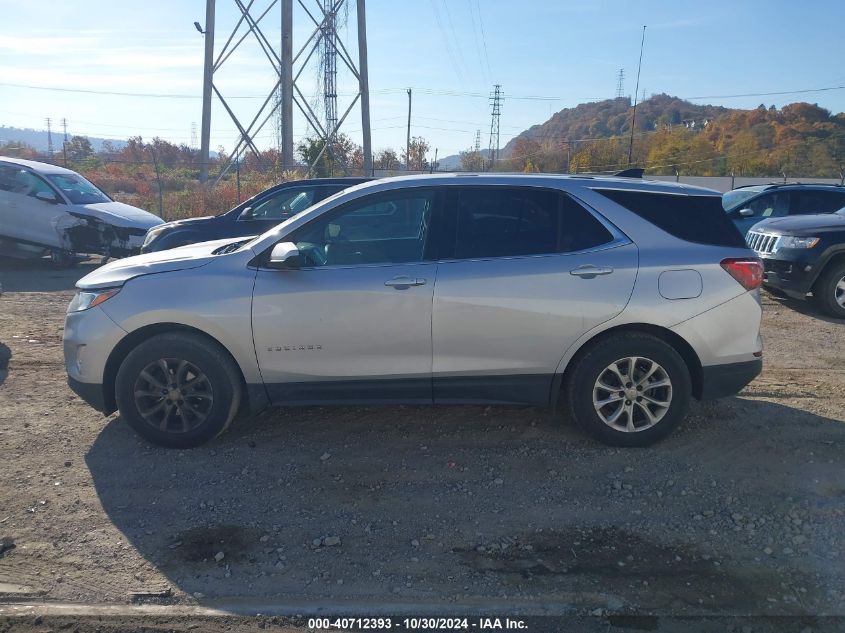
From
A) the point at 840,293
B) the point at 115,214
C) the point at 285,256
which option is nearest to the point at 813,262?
the point at 840,293

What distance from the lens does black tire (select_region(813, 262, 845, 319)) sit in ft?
30.2

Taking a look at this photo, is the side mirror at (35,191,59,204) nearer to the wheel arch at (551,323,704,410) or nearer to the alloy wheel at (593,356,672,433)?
the wheel arch at (551,323,704,410)

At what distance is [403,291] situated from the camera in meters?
4.77

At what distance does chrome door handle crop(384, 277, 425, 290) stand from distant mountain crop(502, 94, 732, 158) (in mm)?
73490

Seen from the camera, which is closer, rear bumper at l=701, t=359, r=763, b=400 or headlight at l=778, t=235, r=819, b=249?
rear bumper at l=701, t=359, r=763, b=400

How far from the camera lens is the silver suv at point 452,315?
4.78 meters

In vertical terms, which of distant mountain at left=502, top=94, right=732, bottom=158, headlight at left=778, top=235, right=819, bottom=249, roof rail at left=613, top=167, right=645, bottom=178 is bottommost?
headlight at left=778, top=235, right=819, bottom=249

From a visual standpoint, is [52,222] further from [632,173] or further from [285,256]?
[632,173]

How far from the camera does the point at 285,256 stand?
471 centimetres

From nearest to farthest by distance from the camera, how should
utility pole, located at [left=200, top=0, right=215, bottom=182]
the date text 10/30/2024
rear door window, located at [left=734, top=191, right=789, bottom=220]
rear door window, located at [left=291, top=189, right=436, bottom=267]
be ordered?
the date text 10/30/2024
rear door window, located at [left=291, top=189, right=436, bottom=267]
rear door window, located at [left=734, top=191, right=789, bottom=220]
utility pole, located at [left=200, top=0, right=215, bottom=182]

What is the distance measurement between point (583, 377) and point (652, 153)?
47.5 m

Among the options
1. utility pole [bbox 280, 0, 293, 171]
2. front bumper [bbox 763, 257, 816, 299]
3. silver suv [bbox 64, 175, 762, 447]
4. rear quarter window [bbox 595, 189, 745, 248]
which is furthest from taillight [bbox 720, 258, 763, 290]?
utility pole [bbox 280, 0, 293, 171]

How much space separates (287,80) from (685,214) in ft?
64.6

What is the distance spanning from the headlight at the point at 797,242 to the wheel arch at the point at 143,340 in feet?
24.8
